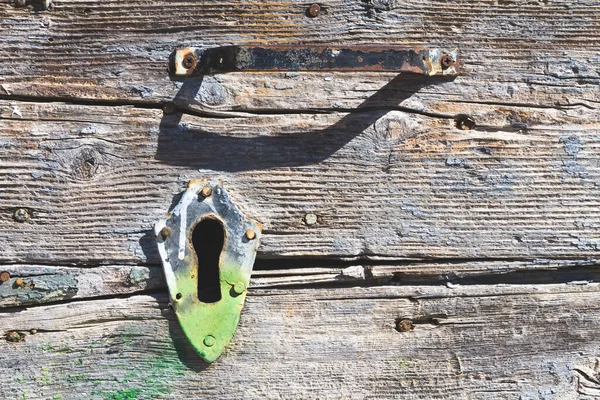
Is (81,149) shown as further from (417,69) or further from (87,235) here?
(417,69)

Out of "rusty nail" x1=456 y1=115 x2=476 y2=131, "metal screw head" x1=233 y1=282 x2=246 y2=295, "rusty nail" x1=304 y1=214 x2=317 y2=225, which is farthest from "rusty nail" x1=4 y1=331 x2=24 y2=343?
"rusty nail" x1=456 y1=115 x2=476 y2=131

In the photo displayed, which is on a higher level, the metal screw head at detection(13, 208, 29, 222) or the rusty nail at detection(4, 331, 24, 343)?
the metal screw head at detection(13, 208, 29, 222)

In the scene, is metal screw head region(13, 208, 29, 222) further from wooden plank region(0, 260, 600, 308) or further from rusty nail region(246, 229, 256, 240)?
rusty nail region(246, 229, 256, 240)

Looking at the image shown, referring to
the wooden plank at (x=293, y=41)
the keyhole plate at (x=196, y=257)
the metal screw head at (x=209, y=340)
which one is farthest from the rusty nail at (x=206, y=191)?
the metal screw head at (x=209, y=340)

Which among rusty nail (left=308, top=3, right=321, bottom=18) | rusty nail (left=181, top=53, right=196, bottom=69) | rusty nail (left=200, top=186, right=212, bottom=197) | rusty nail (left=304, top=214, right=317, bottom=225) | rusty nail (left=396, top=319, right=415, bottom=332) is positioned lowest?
rusty nail (left=396, top=319, right=415, bottom=332)

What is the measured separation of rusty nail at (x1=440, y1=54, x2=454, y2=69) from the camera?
3.87 ft

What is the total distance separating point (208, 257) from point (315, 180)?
0.81 feet

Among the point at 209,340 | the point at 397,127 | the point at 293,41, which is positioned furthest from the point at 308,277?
the point at 293,41

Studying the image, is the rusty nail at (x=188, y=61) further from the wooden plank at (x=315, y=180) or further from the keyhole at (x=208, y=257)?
the keyhole at (x=208, y=257)

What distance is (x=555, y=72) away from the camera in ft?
4.03

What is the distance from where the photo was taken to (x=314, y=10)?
3.92 feet

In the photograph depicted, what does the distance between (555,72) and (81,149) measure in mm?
858

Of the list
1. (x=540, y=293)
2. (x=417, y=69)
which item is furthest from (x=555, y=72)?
(x=540, y=293)

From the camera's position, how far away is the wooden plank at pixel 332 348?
1.24 meters
